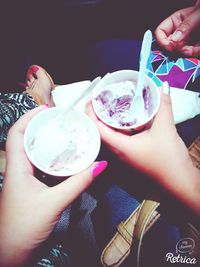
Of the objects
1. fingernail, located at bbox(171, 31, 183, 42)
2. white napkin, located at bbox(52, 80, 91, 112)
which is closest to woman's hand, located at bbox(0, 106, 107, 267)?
white napkin, located at bbox(52, 80, 91, 112)

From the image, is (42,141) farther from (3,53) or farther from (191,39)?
(3,53)

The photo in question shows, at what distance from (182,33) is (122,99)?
2.20ft

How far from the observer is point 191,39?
1631 mm

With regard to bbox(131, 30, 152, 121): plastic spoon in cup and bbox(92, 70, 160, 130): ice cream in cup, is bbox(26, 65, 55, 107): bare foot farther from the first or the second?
bbox(131, 30, 152, 121): plastic spoon in cup

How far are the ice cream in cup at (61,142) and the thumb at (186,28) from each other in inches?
32.9

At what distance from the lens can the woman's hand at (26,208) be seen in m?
0.97

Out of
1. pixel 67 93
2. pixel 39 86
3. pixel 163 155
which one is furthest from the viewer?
pixel 39 86

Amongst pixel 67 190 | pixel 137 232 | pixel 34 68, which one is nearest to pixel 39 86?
pixel 34 68

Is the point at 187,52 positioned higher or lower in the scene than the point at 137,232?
higher

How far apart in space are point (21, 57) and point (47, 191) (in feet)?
5.42

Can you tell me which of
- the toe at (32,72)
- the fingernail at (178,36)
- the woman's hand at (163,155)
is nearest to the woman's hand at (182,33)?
the fingernail at (178,36)

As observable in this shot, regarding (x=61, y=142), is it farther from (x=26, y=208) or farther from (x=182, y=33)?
(x=182, y=33)

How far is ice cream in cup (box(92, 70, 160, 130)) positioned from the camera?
1152 millimetres

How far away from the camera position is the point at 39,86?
1.94 metres
